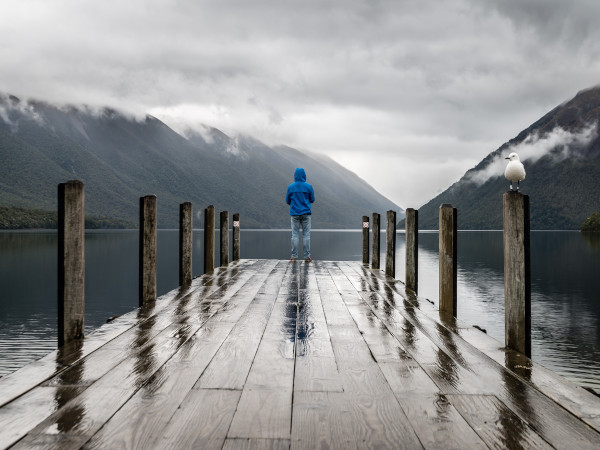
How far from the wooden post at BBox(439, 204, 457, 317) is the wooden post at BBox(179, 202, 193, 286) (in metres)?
4.55

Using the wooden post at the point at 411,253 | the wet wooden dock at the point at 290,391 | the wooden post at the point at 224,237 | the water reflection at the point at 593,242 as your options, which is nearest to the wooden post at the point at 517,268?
the wet wooden dock at the point at 290,391

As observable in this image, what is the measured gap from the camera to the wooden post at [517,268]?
14.3ft

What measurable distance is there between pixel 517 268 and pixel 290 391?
2.48 m

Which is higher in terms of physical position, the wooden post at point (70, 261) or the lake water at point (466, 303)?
the wooden post at point (70, 261)

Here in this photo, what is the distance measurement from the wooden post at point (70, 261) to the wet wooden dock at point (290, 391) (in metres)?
0.25

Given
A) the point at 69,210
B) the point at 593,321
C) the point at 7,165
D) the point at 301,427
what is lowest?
the point at 593,321

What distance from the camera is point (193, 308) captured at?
19.9 feet

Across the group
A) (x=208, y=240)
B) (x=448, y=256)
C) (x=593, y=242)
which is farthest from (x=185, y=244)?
(x=593, y=242)

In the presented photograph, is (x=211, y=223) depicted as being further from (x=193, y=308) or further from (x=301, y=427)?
(x=301, y=427)

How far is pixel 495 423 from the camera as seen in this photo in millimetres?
2533

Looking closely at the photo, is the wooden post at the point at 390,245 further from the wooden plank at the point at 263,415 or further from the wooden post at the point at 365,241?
the wooden plank at the point at 263,415

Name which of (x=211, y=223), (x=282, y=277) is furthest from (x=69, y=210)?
(x=211, y=223)

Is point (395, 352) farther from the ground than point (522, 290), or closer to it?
closer to it

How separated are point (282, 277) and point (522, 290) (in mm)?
5646
